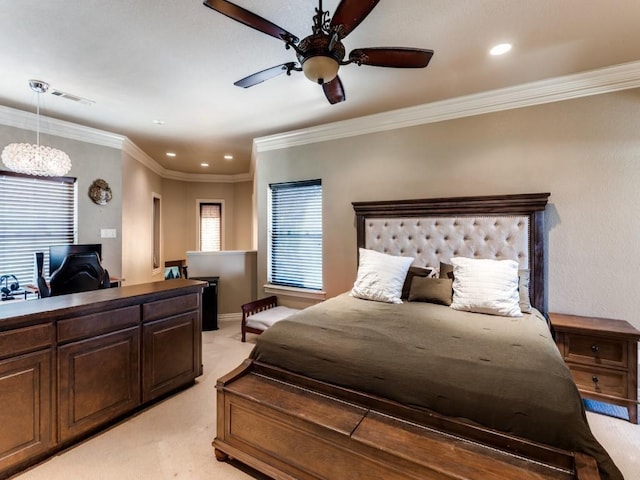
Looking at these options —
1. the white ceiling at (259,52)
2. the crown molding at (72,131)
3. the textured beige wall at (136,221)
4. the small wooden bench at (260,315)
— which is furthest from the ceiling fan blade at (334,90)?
the textured beige wall at (136,221)

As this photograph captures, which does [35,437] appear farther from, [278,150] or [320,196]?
[278,150]

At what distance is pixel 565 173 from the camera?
2.81 m

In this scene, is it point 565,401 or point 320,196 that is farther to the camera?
point 320,196

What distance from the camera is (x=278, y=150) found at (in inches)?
174

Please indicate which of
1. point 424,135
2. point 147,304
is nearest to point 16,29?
point 147,304

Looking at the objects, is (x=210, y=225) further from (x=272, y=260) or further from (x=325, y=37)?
(x=325, y=37)

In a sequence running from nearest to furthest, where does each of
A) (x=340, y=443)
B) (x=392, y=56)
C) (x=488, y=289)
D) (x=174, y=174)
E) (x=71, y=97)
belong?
1. (x=340, y=443)
2. (x=392, y=56)
3. (x=488, y=289)
4. (x=71, y=97)
5. (x=174, y=174)

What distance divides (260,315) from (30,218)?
3.16 m

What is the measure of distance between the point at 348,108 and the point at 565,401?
10.5 ft

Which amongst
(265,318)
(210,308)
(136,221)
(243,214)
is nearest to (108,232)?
(136,221)

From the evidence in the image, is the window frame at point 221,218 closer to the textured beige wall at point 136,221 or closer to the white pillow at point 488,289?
the textured beige wall at point 136,221

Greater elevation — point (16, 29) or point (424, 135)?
point (16, 29)

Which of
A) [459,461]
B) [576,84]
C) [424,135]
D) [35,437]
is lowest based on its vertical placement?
[35,437]

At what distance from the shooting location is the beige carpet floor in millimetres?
1780
